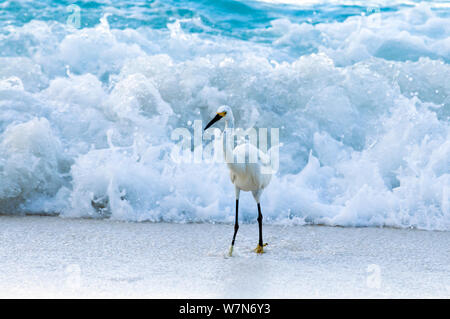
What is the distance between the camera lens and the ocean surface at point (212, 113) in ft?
15.6

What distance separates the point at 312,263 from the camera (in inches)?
135

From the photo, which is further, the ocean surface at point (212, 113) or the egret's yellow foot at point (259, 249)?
→ the ocean surface at point (212, 113)

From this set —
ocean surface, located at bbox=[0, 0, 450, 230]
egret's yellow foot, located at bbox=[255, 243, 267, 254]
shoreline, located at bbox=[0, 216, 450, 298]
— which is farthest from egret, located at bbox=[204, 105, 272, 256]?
ocean surface, located at bbox=[0, 0, 450, 230]

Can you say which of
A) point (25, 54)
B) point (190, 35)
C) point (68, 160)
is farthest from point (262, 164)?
point (190, 35)

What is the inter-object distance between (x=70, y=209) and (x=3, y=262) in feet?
4.53

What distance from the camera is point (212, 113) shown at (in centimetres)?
631

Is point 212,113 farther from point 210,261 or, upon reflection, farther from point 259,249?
point 210,261

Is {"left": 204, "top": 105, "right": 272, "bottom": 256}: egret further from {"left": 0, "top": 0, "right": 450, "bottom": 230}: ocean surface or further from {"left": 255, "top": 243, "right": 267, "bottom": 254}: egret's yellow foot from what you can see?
{"left": 0, "top": 0, "right": 450, "bottom": 230}: ocean surface

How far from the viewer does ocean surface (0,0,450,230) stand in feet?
15.6

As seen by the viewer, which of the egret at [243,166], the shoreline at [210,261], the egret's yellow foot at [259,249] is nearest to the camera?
the shoreline at [210,261]

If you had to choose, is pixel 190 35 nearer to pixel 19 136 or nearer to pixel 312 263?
pixel 19 136

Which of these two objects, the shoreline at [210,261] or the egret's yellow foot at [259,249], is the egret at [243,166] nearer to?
the egret's yellow foot at [259,249]

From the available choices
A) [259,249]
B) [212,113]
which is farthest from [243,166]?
[212,113]

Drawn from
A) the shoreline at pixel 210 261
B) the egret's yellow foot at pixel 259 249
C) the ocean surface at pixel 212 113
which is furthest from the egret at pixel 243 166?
the ocean surface at pixel 212 113
